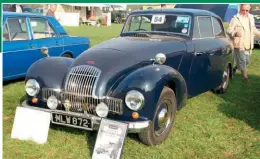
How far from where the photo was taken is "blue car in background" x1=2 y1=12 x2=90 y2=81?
6289 mm

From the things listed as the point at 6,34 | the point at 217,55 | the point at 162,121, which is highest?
the point at 6,34

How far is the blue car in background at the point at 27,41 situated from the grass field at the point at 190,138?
0.92 m

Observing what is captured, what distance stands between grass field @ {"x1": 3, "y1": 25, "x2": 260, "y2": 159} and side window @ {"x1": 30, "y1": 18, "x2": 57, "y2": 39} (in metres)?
1.91

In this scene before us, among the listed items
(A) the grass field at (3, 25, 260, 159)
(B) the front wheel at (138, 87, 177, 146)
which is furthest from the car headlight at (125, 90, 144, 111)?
(A) the grass field at (3, 25, 260, 159)

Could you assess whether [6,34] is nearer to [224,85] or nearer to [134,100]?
[134,100]

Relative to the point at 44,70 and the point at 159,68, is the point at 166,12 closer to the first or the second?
the point at 159,68

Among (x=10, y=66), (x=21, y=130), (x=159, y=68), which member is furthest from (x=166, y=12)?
(x=10, y=66)

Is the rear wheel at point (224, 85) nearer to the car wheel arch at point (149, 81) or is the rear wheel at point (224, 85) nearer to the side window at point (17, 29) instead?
the car wheel arch at point (149, 81)

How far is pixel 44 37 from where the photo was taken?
23.7ft

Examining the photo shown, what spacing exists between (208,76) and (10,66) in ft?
12.8

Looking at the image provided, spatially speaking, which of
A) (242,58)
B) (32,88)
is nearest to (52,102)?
(32,88)

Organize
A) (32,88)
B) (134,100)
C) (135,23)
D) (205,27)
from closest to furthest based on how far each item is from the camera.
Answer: (134,100)
(32,88)
(135,23)
(205,27)

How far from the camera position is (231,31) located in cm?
727

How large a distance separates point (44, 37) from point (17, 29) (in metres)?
0.75
